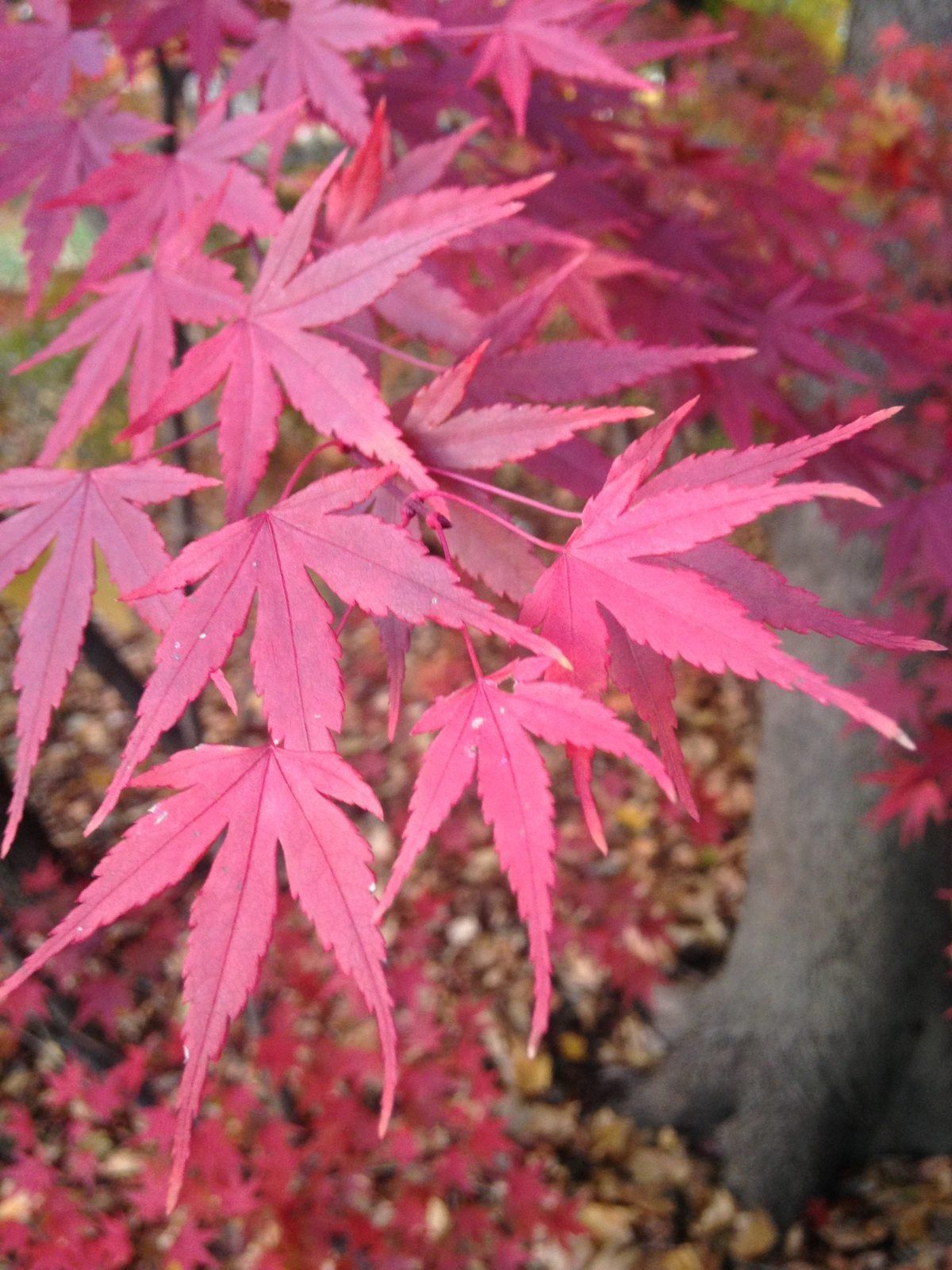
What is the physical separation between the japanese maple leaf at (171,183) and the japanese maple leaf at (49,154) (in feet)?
0.19

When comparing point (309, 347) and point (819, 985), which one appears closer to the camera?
point (309, 347)

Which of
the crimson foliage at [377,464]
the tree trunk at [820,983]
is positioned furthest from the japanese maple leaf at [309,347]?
the tree trunk at [820,983]

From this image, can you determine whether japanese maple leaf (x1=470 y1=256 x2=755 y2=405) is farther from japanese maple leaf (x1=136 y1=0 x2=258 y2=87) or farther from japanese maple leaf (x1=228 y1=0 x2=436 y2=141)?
japanese maple leaf (x1=136 y1=0 x2=258 y2=87)

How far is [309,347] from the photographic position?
0.57 metres

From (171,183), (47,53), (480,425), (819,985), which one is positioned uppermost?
(47,53)

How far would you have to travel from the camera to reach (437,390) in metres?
0.56

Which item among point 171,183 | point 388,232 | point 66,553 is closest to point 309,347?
point 388,232

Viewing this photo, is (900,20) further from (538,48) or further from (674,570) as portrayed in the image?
(674,570)

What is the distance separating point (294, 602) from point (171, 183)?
1.64ft

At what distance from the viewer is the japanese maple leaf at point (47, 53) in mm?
813

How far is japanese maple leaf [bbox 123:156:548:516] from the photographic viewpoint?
0.53m

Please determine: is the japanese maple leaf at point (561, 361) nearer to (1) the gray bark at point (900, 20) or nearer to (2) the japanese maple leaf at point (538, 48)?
(2) the japanese maple leaf at point (538, 48)

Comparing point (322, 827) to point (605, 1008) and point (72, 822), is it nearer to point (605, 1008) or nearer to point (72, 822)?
point (605, 1008)

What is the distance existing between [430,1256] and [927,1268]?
0.95m
